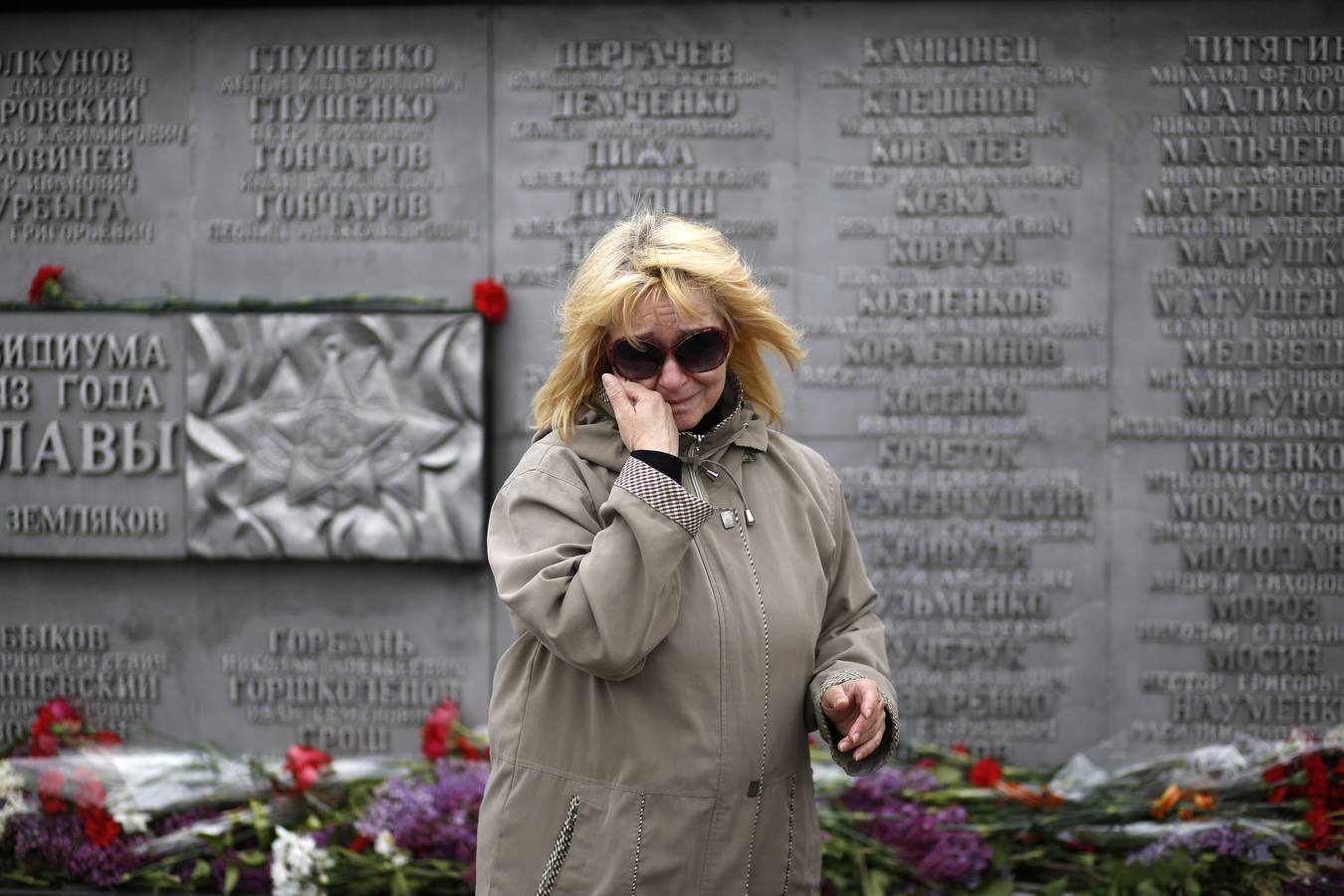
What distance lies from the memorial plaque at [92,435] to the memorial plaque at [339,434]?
188 millimetres

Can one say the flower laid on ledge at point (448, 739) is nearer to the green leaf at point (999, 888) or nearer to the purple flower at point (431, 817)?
the purple flower at point (431, 817)

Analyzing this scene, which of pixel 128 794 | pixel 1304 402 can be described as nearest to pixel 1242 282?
pixel 1304 402

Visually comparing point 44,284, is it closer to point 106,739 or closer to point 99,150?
point 99,150

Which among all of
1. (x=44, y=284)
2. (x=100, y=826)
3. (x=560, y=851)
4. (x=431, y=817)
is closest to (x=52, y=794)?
(x=100, y=826)

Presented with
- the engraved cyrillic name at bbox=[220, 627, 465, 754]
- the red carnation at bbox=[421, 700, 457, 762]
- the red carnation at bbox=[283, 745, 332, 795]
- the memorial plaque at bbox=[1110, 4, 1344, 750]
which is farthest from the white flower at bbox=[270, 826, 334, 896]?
the memorial plaque at bbox=[1110, 4, 1344, 750]

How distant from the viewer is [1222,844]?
4172mm

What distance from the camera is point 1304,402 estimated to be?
15.6ft

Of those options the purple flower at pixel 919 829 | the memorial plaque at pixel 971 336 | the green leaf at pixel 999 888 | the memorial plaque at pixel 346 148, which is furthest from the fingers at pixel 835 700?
the memorial plaque at pixel 346 148

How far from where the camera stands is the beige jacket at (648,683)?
2.19 m

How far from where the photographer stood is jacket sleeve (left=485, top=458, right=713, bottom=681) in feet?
7.07

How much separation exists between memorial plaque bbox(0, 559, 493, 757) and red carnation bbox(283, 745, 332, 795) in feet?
1.04

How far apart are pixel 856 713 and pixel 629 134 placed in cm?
322

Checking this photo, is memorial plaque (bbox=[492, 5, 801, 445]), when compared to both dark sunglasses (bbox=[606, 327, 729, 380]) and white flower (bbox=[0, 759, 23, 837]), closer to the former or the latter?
white flower (bbox=[0, 759, 23, 837])

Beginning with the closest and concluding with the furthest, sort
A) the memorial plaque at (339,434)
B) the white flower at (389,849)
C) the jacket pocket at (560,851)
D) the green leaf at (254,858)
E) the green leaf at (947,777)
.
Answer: the jacket pocket at (560,851)
the white flower at (389,849)
the green leaf at (254,858)
the green leaf at (947,777)
the memorial plaque at (339,434)
